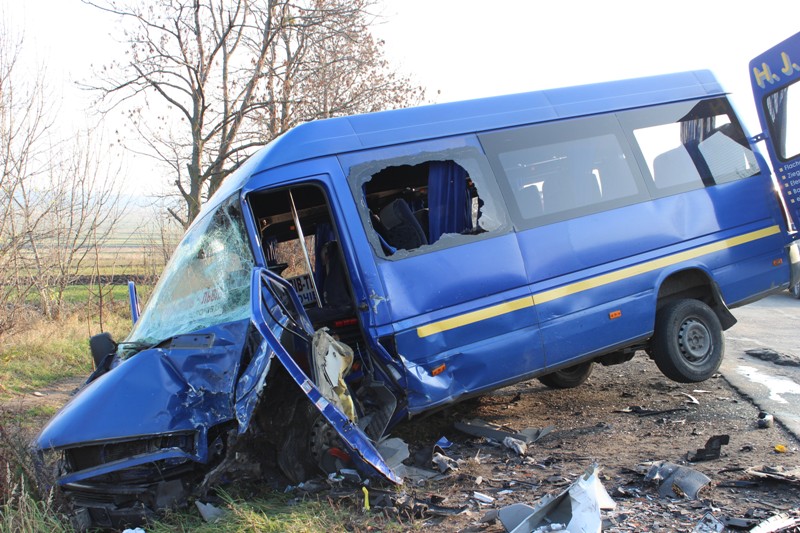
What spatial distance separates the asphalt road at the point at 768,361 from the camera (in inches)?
230

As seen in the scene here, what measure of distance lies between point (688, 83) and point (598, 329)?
2826 mm

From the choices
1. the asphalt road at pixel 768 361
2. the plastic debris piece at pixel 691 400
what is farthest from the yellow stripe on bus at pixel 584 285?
the asphalt road at pixel 768 361

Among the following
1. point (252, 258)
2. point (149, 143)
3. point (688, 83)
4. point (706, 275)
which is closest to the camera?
point (252, 258)

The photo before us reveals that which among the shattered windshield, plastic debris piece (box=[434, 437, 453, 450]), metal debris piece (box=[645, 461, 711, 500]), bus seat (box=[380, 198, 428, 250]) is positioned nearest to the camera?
metal debris piece (box=[645, 461, 711, 500])

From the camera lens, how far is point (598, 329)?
5.62 m

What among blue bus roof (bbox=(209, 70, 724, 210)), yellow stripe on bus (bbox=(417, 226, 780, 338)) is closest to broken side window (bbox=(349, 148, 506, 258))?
blue bus roof (bbox=(209, 70, 724, 210))

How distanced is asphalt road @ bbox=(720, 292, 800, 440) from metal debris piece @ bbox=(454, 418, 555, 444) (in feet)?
6.35

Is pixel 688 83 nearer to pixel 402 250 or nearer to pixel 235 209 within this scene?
pixel 402 250

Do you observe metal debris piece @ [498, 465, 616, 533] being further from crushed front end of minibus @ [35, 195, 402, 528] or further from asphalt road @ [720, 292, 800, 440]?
asphalt road @ [720, 292, 800, 440]

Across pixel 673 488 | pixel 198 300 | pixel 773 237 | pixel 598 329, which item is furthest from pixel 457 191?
pixel 773 237

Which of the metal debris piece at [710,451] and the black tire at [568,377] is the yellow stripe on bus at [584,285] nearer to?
the metal debris piece at [710,451]

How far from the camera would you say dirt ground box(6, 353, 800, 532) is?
149 inches

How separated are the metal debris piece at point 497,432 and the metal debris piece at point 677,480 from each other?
1.29m

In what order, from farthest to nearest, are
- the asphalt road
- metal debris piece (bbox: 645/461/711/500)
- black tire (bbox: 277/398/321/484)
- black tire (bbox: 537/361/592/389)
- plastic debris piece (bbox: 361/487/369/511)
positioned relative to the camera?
black tire (bbox: 537/361/592/389) → the asphalt road → black tire (bbox: 277/398/321/484) → plastic debris piece (bbox: 361/487/369/511) → metal debris piece (bbox: 645/461/711/500)
